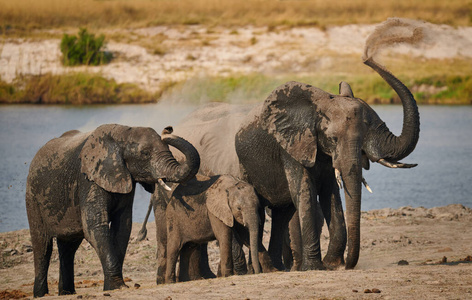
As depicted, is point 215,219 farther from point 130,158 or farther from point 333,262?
point 333,262

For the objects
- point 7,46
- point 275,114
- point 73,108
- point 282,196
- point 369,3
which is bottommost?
point 282,196

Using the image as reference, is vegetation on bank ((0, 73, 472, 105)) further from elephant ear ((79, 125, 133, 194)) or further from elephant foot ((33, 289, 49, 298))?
elephant ear ((79, 125, 133, 194))

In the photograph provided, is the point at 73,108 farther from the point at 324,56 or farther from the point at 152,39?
the point at 324,56

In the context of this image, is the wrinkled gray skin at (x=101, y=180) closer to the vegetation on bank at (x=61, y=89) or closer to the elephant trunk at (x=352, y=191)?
the elephant trunk at (x=352, y=191)

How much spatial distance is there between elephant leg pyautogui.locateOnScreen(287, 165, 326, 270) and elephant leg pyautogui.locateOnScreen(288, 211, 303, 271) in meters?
0.49

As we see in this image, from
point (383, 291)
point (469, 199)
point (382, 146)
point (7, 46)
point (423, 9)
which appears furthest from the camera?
point (423, 9)

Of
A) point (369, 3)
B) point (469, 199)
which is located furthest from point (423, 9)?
point (469, 199)

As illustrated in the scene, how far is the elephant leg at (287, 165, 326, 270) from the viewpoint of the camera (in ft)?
34.9

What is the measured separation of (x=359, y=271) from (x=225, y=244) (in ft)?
4.61

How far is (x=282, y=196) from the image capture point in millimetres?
11312

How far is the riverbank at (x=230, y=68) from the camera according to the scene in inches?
1373

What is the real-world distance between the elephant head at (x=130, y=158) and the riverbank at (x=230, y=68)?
73.5 feet

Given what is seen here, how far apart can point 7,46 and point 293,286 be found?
100 feet

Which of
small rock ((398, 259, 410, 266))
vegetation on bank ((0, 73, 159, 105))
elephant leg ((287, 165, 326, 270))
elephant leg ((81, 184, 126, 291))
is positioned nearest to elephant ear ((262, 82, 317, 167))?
elephant leg ((287, 165, 326, 270))
